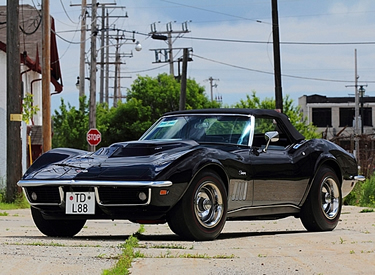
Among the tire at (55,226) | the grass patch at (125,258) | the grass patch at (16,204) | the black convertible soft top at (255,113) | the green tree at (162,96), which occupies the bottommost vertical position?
the grass patch at (16,204)

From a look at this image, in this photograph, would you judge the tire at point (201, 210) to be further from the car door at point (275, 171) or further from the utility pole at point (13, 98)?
the utility pole at point (13, 98)

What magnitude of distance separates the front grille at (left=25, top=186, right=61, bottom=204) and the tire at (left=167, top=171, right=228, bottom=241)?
122 cm

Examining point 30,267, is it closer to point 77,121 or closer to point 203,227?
point 203,227

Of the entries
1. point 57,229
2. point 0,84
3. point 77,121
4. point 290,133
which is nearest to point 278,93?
point 0,84

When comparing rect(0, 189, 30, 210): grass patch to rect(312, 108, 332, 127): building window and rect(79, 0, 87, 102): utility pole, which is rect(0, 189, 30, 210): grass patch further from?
rect(312, 108, 332, 127): building window

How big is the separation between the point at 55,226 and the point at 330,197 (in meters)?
3.59

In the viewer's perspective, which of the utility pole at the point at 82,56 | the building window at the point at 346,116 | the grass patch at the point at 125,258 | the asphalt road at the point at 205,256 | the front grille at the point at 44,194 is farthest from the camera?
the building window at the point at 346,116

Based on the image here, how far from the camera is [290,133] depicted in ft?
33.6

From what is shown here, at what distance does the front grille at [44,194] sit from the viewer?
8.24 metres

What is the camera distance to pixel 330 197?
1035cm

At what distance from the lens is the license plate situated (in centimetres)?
796

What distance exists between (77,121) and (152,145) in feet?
148

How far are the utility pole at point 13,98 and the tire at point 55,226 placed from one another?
10.5 m

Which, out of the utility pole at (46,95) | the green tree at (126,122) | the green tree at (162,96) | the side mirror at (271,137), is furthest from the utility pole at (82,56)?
the side mirror at (271,137)
